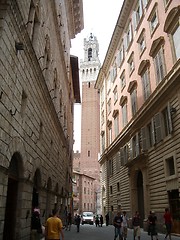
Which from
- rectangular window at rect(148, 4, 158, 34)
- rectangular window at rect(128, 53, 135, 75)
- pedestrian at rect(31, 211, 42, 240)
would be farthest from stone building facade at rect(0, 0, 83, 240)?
rectangular window at rect(128, 53, 135, 75)

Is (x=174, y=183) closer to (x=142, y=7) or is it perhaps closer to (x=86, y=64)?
(x=142, y=7)

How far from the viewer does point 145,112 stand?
21.5 metres

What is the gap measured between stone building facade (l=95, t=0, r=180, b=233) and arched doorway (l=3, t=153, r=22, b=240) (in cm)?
967

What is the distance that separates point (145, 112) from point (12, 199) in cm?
1362

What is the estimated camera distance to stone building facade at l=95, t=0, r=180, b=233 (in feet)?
57.2

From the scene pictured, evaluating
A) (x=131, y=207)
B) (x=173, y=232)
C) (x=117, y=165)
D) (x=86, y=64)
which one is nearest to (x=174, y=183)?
(x=173, y=232)

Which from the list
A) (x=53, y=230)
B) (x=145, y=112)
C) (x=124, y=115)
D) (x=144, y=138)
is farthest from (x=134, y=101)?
(x=53, y=230)

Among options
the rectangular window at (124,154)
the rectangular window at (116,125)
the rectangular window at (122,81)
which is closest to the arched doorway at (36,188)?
the rectangular window at (124,154)

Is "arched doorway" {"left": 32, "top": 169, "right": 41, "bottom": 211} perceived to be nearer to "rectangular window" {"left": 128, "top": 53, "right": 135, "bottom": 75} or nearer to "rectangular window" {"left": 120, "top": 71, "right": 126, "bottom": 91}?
"rectangular window" {"left": 128, "top": 53, "right": 135, "bottom": 75}

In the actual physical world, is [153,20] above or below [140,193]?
above

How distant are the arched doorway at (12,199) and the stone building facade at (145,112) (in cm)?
967

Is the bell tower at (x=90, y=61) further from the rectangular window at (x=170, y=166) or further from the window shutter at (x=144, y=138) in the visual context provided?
the rectangular window at (x=170, y=166)

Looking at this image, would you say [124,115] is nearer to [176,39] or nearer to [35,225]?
[176,39]

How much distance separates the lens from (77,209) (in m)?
82.6
